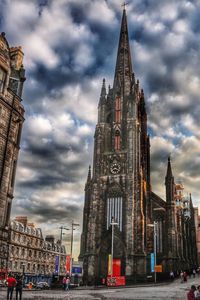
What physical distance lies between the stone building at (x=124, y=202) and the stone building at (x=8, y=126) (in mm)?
30719

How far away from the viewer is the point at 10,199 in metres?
28.4

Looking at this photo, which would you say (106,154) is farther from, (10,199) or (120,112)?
(10,199)

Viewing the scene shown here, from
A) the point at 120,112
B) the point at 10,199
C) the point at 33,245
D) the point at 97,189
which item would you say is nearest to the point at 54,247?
the point at 33,245

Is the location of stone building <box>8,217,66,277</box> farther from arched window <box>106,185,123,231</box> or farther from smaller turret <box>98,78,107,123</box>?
smaller turret <box>98,78,107,123</box>

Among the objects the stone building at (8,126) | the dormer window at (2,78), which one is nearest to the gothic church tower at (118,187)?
the stone building at (8,126)

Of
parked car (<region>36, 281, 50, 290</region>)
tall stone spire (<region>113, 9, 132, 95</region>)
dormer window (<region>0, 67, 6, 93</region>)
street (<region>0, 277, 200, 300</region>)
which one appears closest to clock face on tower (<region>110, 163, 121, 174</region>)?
tall stone spire (<region>113, 9, 132, 95</region>)

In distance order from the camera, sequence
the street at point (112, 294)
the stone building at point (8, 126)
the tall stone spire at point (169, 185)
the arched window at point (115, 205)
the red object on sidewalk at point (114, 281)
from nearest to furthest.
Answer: the street at point (112, 294) → the stone building at point (8, 126) → the red object on sidewalk at point (114, 281) → the arched window at point (115, 205) → the tall stone spire at point (169, 185)

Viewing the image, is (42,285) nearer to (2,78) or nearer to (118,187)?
(2,78)

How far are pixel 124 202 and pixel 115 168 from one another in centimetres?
745

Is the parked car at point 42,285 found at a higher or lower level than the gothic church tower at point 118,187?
lower

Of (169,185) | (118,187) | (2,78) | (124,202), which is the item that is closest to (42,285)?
(2,78)

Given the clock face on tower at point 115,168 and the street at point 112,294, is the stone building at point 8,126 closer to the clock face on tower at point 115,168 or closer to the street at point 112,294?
the street at point 112,294

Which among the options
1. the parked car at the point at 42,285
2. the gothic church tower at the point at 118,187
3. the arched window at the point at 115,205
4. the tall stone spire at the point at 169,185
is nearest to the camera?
the parked car at the point at 42,285

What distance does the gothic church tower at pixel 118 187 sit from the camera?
58.8 meters
